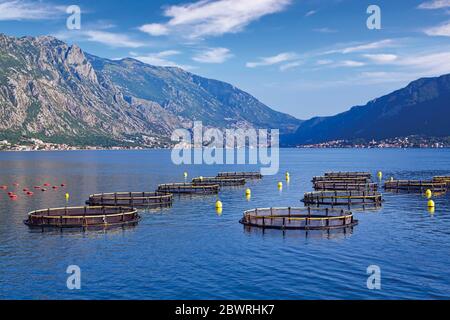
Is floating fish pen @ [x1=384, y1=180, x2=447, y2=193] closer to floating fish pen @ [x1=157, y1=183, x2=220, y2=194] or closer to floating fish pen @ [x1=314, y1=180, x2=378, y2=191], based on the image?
floating fish pen @ [x1=314, y1=180, x2=378, y2=191]

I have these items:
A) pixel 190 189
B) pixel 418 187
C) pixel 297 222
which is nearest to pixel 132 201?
pixel 190 189

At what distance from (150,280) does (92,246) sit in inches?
757

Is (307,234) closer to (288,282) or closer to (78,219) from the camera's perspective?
(288,282)

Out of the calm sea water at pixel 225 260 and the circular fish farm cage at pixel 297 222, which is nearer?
the calm sea water at pixel 225 260

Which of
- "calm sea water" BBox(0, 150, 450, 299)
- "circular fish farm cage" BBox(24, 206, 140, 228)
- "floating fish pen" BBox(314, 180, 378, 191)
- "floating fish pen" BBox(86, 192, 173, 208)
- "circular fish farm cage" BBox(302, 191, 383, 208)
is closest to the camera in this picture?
"calm sea water" BBox(0, 150, 450, 299)

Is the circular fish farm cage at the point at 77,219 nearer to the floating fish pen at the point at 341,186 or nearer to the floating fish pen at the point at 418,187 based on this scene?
the floating fish pen at the point at 341,186

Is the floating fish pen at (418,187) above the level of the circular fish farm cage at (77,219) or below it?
above

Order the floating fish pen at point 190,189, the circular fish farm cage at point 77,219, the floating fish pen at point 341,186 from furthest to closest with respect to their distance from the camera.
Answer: the floating fish pen at point 341,186 → the floating fish pen at point 190,189 → the circular fish farm cage at point 77,219

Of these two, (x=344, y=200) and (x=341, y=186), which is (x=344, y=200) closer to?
(x=344, y=200)

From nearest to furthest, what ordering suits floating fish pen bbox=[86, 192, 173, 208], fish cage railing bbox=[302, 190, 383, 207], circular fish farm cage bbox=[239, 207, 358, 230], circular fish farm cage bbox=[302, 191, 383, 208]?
circular fish farm cage bbox=[239, 207, 358, 230] < floating fish pen bbox=[86, 192, 173, 208] < circular fish farm cage bbox=[302, 191, 383, 208] < fish cage railing bbox=[302, 190, 383, 207]

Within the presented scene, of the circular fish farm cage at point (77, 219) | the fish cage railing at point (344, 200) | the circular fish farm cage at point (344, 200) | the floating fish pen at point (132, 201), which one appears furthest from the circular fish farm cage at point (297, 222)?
the floating fish pen at point (132, 201)

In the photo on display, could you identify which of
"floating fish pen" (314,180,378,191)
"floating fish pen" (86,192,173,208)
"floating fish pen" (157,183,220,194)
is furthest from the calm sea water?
"floating fish pen" (314,180,378,191)
